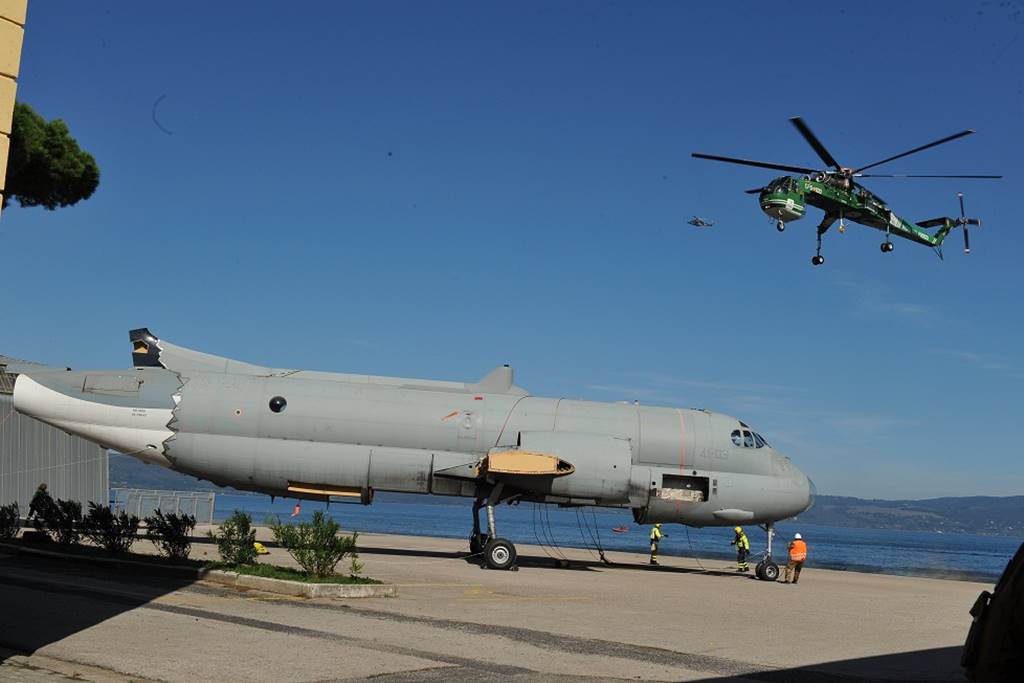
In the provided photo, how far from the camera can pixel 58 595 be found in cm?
1380

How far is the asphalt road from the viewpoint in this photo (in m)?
9.58

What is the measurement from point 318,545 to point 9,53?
1075 centimetres

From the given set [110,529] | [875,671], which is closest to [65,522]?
[110,529]

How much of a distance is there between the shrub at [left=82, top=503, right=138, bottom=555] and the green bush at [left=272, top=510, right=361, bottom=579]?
3986mm

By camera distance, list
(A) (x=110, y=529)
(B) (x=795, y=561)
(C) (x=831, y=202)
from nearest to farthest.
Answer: (A) (x=110, y=529)
(B) (x=795, y=561)
(C) (x=831, y=202)

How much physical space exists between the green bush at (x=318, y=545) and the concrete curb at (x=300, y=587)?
38.5 inches

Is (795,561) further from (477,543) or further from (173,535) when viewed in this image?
(173,535)

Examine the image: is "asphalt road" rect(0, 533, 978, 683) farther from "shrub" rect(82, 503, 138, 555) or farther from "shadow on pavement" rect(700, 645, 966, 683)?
"shrub" rect(82, 503, 138, 555)

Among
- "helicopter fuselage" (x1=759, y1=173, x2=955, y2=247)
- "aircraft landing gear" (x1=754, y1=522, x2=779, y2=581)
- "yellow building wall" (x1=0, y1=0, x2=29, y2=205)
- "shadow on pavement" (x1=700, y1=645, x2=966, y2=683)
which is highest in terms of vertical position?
"helicopter fuselage" (x1=759, y1=173, x2=955, y2=247)

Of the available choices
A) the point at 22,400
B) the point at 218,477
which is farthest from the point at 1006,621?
the point at 22,400

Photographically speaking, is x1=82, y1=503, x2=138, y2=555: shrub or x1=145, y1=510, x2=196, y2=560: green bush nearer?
x1=145, y1=510, x2=196, y2=560: green bush

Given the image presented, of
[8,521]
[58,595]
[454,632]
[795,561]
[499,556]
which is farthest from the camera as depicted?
[795,561]

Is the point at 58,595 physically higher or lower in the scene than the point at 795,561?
higher

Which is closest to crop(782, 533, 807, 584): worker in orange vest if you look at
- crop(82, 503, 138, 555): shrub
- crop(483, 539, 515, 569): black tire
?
crop(483, 539, 515, 569): black tire
